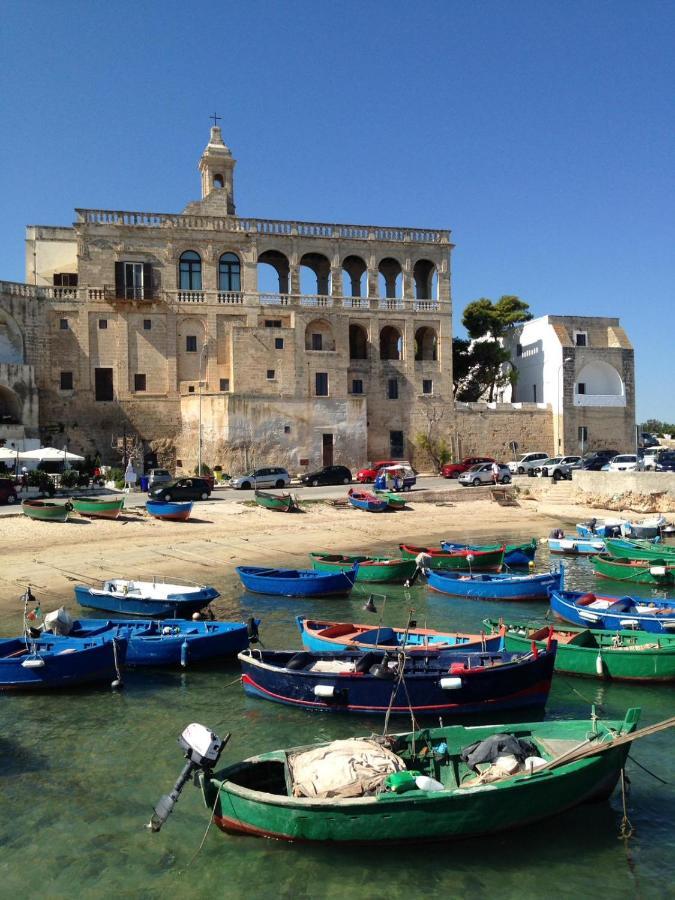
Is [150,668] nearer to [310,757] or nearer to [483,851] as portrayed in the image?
[310,757]

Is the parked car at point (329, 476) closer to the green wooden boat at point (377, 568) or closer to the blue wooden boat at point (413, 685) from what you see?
the green wooden boat at point (377, 568)

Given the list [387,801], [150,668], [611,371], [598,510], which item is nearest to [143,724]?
[150,668]

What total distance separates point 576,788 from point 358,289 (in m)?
47.8

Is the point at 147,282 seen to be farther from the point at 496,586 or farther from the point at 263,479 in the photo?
the point at 496,586

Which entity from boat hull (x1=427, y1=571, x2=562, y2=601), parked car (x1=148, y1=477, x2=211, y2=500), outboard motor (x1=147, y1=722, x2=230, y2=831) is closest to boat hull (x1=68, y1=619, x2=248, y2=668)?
outboard motor (x1=147, y1=722, x2=230, y2=831)

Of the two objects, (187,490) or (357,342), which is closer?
(187,490)

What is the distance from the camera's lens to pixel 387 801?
859cm

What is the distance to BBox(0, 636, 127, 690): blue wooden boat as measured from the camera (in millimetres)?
13711

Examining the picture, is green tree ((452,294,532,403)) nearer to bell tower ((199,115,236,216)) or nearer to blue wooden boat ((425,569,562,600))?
bell tower ((199,115,236,216))

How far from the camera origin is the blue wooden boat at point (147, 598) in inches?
703

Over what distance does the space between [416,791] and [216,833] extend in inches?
98.0

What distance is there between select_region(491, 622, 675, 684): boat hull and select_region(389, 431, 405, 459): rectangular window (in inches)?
1419

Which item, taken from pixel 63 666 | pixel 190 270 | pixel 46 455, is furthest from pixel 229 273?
pixel 63 666

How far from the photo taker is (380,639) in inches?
588
